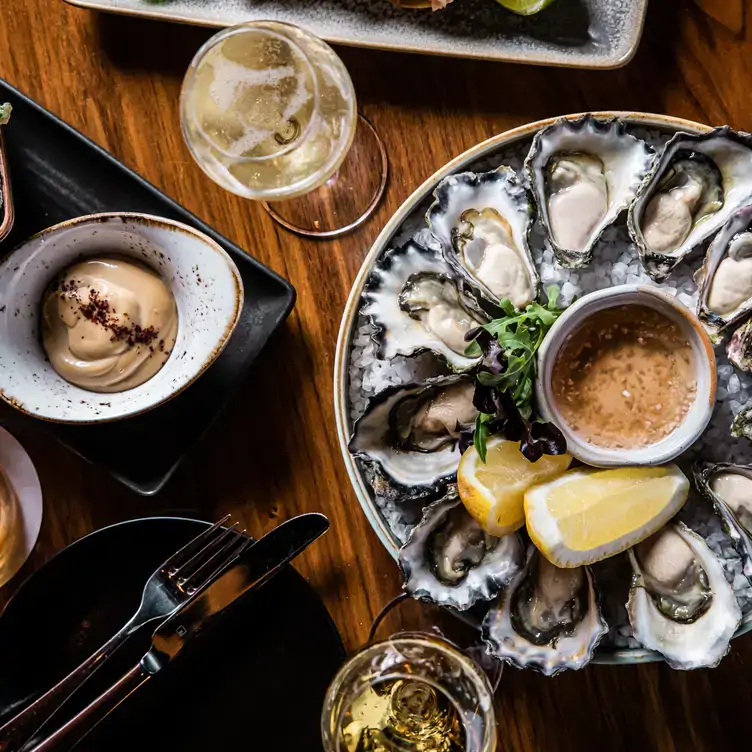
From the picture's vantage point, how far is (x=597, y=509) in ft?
3.86

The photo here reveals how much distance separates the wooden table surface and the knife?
0.11 meters

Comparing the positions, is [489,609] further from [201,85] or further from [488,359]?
[201,85]

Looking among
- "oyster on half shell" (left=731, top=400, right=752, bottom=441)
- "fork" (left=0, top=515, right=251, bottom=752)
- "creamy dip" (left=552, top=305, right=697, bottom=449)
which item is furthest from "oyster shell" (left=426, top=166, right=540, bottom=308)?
"fork" (left=0, top=515, right=251, bottom=752)

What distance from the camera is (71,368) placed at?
1319 mm

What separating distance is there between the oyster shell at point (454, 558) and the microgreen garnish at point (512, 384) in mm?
159

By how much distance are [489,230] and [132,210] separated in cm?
55

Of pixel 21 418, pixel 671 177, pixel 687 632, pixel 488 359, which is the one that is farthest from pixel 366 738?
pixel 671 177

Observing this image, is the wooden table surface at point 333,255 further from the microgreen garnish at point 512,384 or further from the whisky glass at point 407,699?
the microgreen garnish at point 512,384

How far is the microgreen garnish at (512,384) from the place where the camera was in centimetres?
115

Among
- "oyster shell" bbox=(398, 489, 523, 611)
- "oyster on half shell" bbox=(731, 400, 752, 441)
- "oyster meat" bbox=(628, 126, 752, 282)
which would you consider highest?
"oyster meat" bbox=(628, 126, 752, 282)

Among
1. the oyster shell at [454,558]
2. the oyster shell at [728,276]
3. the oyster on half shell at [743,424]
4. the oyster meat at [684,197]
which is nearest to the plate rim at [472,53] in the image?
the oyster meat at [684,197]

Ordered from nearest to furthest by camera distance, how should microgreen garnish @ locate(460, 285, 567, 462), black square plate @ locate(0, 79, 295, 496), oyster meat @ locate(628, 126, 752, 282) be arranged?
1. microgreen garnish @ locate(460, 285, 567, 462)
2. oyster meat @ locate(628, 126, 752, 282)
3. black square plate @ locate(0, 79, 295, 496)

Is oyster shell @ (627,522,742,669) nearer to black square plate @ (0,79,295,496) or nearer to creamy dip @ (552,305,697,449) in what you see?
creamy dip @ (552,305,697,449)

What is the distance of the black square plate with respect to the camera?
1370 mm
